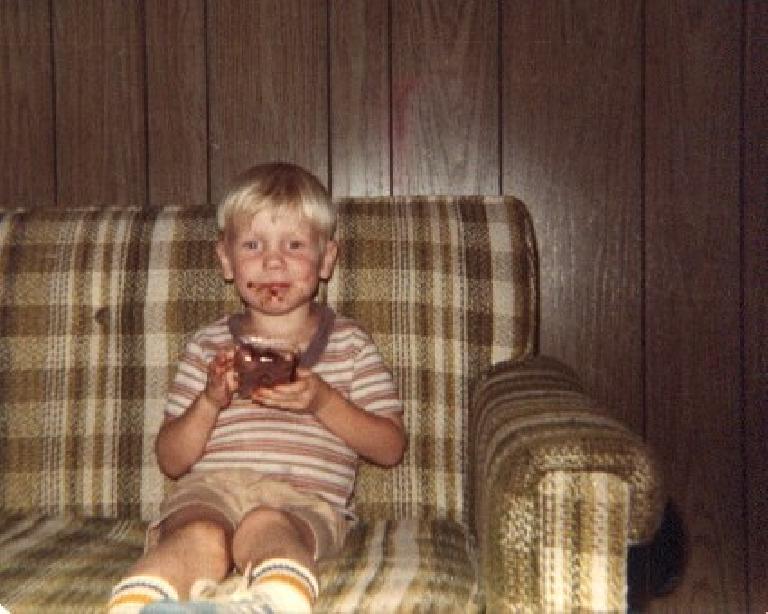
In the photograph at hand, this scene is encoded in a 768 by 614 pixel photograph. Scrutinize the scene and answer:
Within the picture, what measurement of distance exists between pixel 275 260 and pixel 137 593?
67 cm

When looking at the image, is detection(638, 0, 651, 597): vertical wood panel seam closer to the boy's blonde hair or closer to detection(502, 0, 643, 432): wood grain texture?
detection(502, 0, 643, 432): wood grain texture

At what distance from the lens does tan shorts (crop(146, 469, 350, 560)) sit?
4.97 ft

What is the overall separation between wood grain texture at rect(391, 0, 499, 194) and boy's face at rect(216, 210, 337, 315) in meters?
0.50

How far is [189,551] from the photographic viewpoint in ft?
4.49

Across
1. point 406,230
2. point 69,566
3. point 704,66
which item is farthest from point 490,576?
point 704,66

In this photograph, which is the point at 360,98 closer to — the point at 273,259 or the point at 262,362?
the point at 273,259

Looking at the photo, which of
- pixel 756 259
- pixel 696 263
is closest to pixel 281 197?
pixel 696 263

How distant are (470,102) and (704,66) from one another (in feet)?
1.67

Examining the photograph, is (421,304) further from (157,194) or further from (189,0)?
(189,0)

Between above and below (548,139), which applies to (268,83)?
above

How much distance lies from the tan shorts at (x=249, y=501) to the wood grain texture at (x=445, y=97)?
83 centimetres

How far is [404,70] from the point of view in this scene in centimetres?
214

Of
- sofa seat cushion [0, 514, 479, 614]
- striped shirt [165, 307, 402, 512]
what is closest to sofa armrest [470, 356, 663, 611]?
sofa seat cushion [0, 514, 479, 614]

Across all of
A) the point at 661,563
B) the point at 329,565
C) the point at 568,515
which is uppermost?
the point at 568,515
